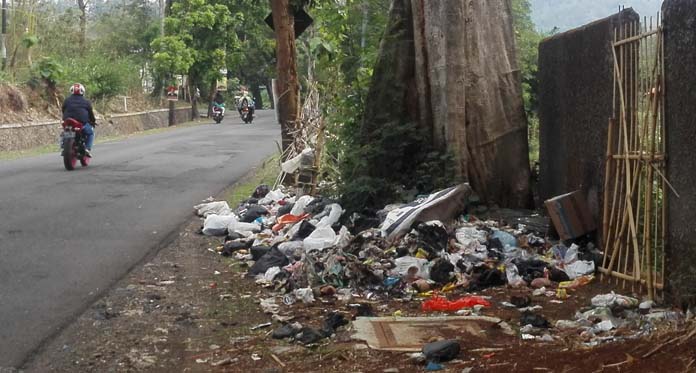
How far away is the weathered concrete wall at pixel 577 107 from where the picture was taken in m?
8.45

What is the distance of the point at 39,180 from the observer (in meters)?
16.7

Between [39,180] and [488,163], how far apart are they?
913 centimetres

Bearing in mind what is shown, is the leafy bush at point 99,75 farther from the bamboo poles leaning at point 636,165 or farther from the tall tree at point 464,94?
the bamboo poles leaning at point 636,165

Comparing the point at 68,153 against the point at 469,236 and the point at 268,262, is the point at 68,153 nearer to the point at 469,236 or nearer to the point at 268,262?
the point at 268,262

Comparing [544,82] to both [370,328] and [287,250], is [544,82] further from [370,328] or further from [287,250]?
[370,328]

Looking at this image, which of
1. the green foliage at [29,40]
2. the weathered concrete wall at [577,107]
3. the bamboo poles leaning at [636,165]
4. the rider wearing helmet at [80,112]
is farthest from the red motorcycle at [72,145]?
the green foliage at [29,40]

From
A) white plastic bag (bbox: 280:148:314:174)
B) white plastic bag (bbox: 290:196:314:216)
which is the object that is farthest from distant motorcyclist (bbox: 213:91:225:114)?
white plastic bag (bbox: 290:196:314:216)

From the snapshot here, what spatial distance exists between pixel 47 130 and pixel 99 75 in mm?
8026

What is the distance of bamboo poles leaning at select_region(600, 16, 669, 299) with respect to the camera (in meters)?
7.06

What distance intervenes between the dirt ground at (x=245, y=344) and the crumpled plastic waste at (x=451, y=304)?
0.10 meters

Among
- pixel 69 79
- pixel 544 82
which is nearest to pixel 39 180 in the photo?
pixel 544 82

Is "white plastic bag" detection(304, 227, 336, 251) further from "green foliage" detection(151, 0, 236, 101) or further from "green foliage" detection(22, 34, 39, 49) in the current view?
"green foliage" detection(151, 0, 236, 101)

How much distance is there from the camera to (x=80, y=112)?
19.9m

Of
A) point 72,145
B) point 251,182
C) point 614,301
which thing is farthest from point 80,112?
point 614,301
